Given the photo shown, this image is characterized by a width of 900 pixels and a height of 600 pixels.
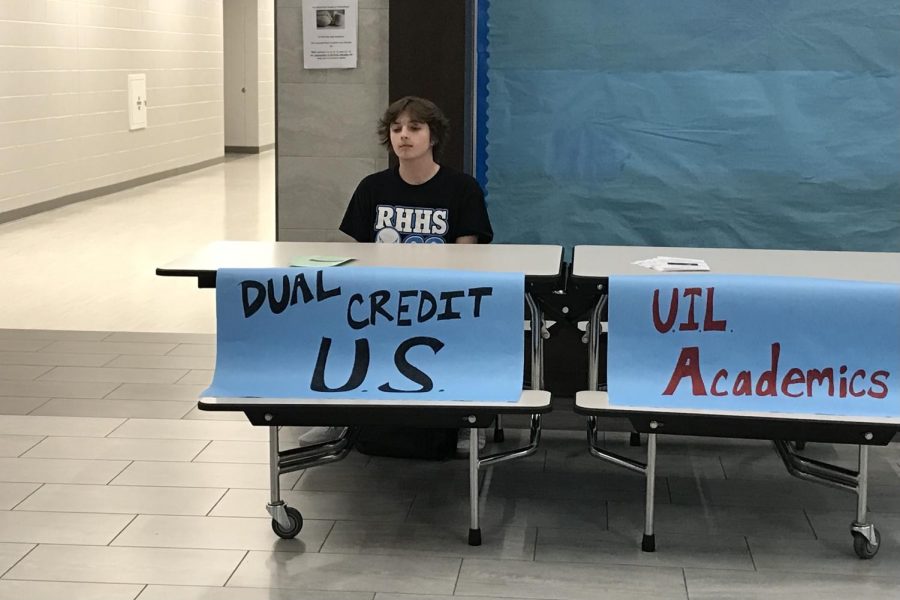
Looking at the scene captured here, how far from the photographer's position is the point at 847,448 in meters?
4.25

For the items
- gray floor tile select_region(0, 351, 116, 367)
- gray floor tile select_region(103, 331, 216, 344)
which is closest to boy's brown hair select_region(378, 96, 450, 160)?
gray floor tile select_region(0, 351, 116, 367)

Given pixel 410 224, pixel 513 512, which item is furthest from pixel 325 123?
pixel 513 512

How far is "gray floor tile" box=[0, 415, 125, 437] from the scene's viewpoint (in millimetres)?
4273

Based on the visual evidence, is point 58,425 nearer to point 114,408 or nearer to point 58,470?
point 114,408

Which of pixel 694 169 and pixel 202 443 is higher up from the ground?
pixel 694 169

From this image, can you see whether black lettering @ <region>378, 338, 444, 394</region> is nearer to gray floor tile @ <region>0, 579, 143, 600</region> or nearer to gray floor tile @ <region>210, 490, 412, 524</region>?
gray floor tile @ <region>210, 490, 412, 524</region>

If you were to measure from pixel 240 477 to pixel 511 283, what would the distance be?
1.13m

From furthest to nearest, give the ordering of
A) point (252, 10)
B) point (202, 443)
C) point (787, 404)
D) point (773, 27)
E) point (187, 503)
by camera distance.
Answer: point (252, 10)
point (773, 27)
point (202, 443)
point (187, 503)
point (787, 404)

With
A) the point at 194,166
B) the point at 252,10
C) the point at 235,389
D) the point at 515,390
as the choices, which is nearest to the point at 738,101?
the point at 515,390

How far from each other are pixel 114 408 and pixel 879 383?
276cm

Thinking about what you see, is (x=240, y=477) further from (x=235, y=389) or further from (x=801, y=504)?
(x=801, y=504)

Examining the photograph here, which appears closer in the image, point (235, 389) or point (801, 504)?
point (235, 389)

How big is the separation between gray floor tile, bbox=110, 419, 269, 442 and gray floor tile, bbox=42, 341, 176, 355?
115cm

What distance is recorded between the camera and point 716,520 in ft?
11.3
